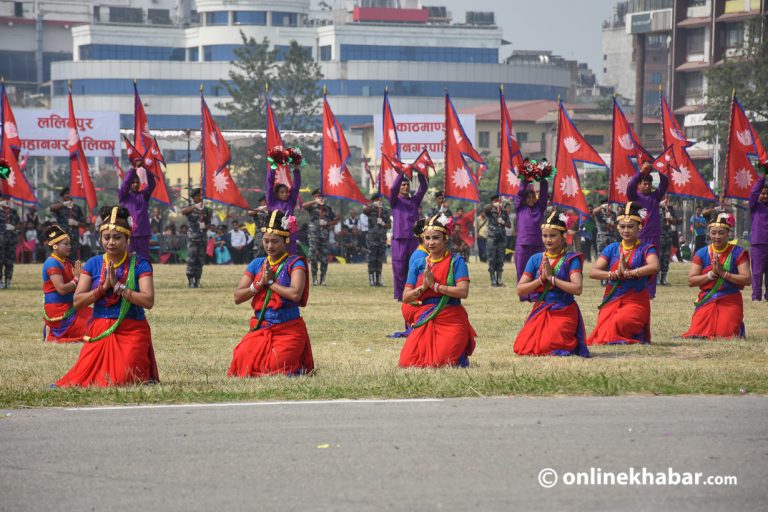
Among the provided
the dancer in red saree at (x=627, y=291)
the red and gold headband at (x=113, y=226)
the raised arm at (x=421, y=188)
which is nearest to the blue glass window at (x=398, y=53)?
the raised arm at (x=421, y=188)

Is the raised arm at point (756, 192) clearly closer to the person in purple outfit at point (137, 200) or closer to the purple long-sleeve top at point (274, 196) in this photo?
the purple long-sleeve top at point (274, 196)

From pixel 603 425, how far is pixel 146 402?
144 inches

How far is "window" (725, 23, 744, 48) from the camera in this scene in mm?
72125

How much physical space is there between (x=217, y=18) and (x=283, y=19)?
5.86 meters

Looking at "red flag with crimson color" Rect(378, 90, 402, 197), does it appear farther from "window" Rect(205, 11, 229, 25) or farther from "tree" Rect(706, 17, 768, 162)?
"window" Rect(205, 11, 229, 25)

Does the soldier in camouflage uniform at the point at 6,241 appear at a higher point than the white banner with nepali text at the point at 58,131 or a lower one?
lower

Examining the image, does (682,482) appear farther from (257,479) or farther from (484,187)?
(484,187)

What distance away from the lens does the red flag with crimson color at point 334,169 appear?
27.7 metres

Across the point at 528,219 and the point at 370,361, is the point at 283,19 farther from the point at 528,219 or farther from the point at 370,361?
the point at 370,361

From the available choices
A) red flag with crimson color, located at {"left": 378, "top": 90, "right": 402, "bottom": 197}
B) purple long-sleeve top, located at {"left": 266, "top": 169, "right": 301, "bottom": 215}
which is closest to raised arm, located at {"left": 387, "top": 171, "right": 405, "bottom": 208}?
purple long-sleeve top, located at {"left": 266, "top": 169, "right": 301, "bottom": 215}

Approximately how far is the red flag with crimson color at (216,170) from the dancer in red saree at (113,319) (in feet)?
51.5

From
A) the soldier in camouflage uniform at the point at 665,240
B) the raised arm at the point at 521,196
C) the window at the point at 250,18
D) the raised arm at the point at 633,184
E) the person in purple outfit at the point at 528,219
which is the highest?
the window at the point at 250,18

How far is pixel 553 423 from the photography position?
30.4ft

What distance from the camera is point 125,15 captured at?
12494 centimetres
